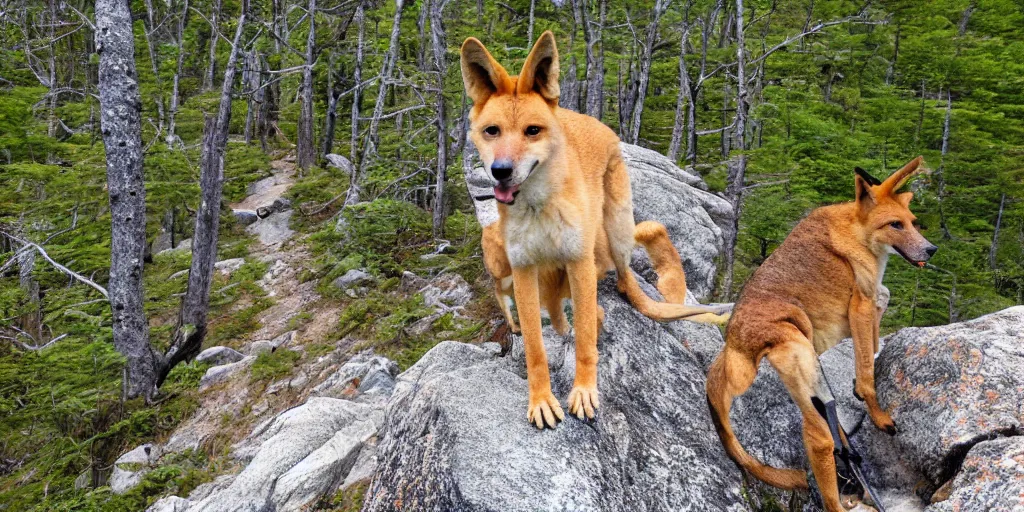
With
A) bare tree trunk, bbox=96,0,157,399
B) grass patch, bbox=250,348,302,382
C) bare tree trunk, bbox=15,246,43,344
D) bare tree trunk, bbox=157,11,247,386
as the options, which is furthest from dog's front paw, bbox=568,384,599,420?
bare tree trunk, bbox=15,246,43,344

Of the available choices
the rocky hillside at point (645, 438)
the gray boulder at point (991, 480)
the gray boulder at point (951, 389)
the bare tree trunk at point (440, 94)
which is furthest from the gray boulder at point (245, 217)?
the gray boulder at point (991, 480)

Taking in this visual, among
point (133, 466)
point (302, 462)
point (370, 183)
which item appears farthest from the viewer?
point (370, 183)

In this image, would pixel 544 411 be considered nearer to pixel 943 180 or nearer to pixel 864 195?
pixel 864 195

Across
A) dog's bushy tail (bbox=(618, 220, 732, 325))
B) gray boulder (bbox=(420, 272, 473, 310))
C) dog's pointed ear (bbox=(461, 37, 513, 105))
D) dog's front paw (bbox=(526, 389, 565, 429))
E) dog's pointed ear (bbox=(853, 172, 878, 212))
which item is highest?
dog's pointed ear (bbox=(461, 37, 513, 105))

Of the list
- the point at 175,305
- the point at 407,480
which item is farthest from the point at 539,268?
the point at 175,305

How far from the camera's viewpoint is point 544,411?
398 centimetres

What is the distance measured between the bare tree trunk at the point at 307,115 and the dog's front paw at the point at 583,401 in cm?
2151

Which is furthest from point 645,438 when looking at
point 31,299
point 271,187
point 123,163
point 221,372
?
point 271,187

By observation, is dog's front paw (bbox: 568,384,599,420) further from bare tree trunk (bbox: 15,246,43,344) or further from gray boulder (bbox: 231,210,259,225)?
gray boulder (bbox: 231,210,259,225)

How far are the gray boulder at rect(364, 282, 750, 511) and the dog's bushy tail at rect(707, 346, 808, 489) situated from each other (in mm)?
100

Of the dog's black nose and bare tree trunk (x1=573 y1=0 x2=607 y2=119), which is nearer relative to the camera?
the dog's black nose

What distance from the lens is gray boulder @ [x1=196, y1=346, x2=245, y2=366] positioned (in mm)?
12391

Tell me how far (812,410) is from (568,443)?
162 cm

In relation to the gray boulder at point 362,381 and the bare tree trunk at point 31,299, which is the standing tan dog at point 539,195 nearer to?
the gray boulder at point 362,381
